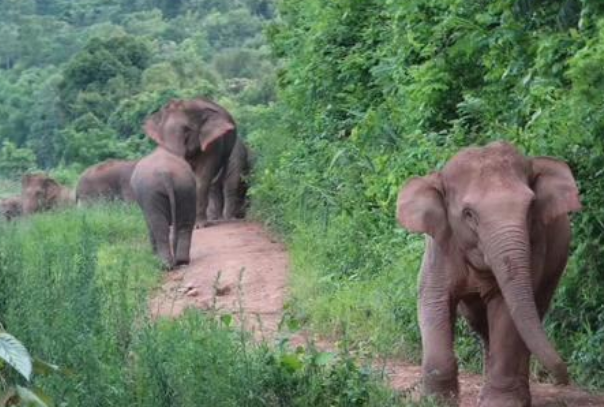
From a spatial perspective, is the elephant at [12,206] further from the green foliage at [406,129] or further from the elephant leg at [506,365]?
the elephant leg at [506,365]

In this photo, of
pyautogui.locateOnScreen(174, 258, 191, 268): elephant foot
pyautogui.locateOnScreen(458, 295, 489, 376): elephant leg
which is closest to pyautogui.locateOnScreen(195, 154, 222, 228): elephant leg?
pyautogui.locateOnScreen(174, 258, 191, 268): elephant foot

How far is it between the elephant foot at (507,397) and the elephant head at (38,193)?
683 inches

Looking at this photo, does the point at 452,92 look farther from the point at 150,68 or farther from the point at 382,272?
the point at 150,68

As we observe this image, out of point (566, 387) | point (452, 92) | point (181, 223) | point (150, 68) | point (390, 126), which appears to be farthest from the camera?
point (150, 68)

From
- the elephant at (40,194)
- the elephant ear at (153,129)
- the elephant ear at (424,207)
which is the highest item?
the elephant ear at (424,207)

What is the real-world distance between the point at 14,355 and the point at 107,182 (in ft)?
62.0

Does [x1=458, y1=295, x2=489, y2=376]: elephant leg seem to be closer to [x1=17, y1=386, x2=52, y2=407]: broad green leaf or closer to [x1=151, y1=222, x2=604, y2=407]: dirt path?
[x1=151, y1=222, x2=604, y2=407]: dirt path

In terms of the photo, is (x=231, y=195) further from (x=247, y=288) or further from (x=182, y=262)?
(x=247, y=288)

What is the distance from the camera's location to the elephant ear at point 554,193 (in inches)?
316

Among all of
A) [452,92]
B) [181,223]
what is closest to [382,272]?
[452,92]

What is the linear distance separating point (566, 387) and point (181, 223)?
7.45m

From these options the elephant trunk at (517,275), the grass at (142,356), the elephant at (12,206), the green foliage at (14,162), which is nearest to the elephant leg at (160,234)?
the grass at (142,356)

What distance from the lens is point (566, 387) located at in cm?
884

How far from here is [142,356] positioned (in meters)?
7.39
